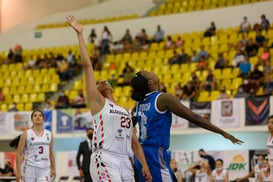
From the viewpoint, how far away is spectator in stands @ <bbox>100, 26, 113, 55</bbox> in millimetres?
26203

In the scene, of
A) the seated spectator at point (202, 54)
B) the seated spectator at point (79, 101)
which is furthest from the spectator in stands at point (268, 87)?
the seated spectator at point (79, 101)

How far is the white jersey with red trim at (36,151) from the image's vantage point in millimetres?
10867

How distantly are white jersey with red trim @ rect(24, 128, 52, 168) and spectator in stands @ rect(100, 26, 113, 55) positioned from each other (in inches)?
609

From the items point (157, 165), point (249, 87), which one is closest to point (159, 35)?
point (249, 87)

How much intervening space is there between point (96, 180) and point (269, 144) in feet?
13.3

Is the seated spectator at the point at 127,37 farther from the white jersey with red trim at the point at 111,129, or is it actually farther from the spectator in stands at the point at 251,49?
the white jersey with red trim at the point at 111,129

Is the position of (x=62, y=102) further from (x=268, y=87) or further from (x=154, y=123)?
(x=154, y=123)

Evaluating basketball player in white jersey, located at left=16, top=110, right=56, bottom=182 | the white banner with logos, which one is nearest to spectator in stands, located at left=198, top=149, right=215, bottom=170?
the white banner with logos

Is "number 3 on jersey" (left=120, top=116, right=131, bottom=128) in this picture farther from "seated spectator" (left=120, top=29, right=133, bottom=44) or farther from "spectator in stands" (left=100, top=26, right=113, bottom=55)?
"spectator in stands" (left=100, top=26, right=113, bottom=55)

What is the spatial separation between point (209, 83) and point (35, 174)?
1084 centimetres

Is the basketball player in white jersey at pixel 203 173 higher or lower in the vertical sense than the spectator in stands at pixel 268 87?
lower

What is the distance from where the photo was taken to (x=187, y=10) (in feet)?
88.2

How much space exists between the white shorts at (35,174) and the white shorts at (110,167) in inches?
168

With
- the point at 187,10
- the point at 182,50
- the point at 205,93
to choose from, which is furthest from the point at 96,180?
the point at 187,10
